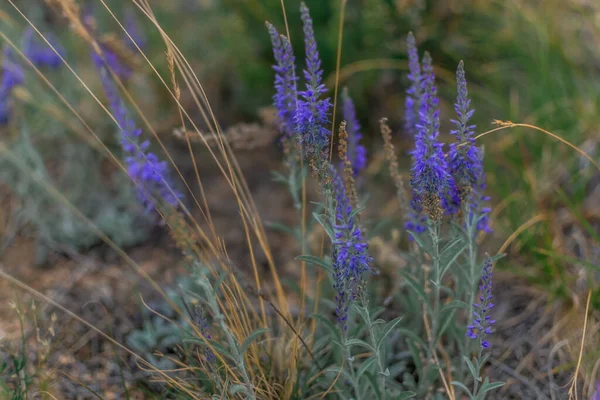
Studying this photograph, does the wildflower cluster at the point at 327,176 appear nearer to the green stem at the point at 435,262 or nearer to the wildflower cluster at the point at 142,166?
the green stem at the point at 435,262

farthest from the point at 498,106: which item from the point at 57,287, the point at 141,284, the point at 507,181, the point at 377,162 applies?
the point at 57,287

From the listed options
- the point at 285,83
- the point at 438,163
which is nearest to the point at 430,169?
the point at 438,163

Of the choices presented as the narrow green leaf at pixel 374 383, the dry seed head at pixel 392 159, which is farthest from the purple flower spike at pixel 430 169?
the narrow green leaf at pixel 374 383

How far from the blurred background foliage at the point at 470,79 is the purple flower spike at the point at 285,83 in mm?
1498

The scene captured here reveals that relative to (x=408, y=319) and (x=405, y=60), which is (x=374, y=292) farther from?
(x=405, y=60)

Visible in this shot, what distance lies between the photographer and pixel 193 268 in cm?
224

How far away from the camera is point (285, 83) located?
7.50ft

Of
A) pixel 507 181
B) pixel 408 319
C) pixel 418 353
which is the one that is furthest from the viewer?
pixel 507 181

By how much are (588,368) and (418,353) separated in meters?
0.78

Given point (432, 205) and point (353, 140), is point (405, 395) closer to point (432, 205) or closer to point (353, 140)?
point (432, 205)

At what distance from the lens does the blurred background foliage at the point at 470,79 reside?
353cm

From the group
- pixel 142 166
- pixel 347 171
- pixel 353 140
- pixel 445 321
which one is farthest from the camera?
pixel 142 166

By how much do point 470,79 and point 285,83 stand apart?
103 inches

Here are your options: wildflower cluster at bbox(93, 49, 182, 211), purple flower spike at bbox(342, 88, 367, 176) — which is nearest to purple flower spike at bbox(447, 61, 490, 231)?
purple flower spike at bbox(342, 88, 367, 176)
